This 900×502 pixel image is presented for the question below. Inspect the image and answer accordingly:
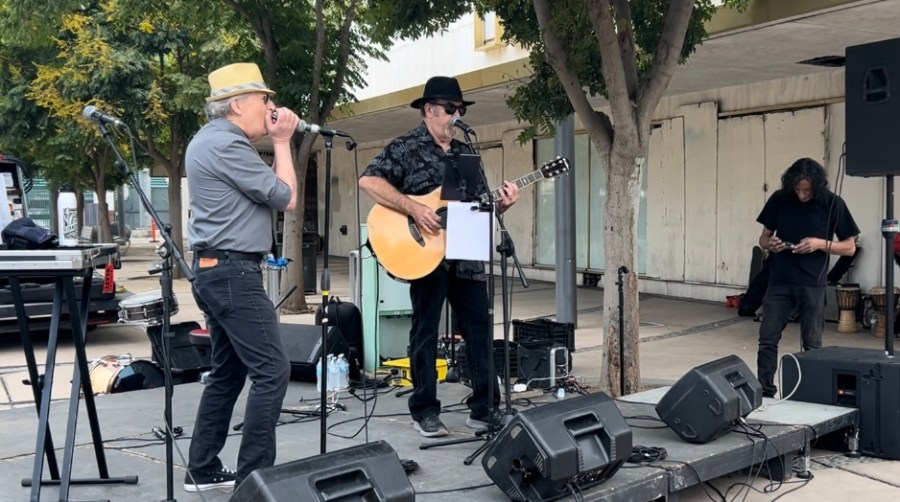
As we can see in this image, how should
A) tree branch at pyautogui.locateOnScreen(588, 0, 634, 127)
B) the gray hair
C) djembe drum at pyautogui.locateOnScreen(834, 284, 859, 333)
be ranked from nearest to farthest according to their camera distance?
the gray hair → tree branch at pyautogui.locateOnScreen(588, 0, 634, 127) → djembe drum at pyautogui.locateOnScreen(834, 284, 859, 333)

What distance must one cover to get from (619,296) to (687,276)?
25.4 ft

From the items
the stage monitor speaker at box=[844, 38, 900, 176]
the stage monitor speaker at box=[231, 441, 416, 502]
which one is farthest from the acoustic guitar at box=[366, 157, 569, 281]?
the stage monitor speaker at box=[844, 38, 900, 176]

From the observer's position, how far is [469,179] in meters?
4.57

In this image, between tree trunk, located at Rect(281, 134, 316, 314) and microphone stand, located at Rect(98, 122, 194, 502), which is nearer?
microphone stand, located at Rect(98, 122, 194, 502)

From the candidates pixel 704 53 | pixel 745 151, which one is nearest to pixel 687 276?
pixel 745 151

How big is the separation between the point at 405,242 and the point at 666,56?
8.98ft

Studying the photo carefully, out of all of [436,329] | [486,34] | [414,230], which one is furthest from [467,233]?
[486,34]

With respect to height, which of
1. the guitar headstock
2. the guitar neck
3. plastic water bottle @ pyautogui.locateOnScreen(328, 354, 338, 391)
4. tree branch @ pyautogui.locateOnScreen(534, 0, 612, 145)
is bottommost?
plastic water bottle @ pyautogui.locateOnScreen(328, 354, 338, 391)

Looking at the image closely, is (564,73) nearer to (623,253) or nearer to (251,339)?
(623,253)

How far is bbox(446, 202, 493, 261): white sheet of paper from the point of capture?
436 centimetres

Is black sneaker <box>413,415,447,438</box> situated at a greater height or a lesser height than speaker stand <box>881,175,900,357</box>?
lesser

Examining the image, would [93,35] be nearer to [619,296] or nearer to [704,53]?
[704,53]

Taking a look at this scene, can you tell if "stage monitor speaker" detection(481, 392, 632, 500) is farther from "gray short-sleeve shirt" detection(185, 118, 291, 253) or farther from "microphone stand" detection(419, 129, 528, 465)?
"gray short-sleeve shirt" detection(185, 118, 291, 253)

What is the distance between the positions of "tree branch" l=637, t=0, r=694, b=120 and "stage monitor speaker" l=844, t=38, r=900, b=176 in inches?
45.4
